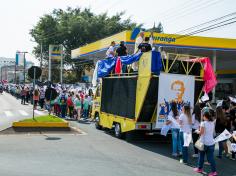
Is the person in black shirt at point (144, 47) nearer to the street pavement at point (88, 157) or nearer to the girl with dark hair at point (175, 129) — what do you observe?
the girl with dark hair at point (175, 129)

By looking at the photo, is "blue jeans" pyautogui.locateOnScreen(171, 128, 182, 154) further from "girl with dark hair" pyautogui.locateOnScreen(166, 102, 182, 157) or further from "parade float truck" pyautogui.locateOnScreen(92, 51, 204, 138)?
"parade float truck" pyautogui.locateOnScreen(92, 51, 204, 138)

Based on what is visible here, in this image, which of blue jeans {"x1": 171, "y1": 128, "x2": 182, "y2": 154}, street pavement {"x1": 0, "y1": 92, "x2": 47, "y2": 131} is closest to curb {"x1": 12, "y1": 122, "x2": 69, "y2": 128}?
street pavement {"x1": 0, "y1": 92, "x2": 47, "y2": 131}

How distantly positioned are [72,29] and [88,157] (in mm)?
50464

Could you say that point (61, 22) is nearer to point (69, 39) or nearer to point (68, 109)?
point (69, 39)

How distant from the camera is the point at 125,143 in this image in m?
14.4

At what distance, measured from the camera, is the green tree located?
199 feet

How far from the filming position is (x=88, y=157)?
11164 mm

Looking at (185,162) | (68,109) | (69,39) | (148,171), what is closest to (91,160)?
(148,171)

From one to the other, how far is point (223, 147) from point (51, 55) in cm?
3814

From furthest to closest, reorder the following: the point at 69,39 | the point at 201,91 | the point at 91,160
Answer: the point at 69,39 → the point at 201,91 → the point at 91,160

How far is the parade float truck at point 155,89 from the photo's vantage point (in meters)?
13.2

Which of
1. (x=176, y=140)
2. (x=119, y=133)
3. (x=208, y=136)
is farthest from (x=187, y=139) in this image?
(x=119, y=133)

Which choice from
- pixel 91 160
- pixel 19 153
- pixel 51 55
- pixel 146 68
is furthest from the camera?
pixel 51 55

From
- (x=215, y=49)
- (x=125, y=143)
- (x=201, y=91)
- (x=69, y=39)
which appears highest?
(x=69, y=39)
